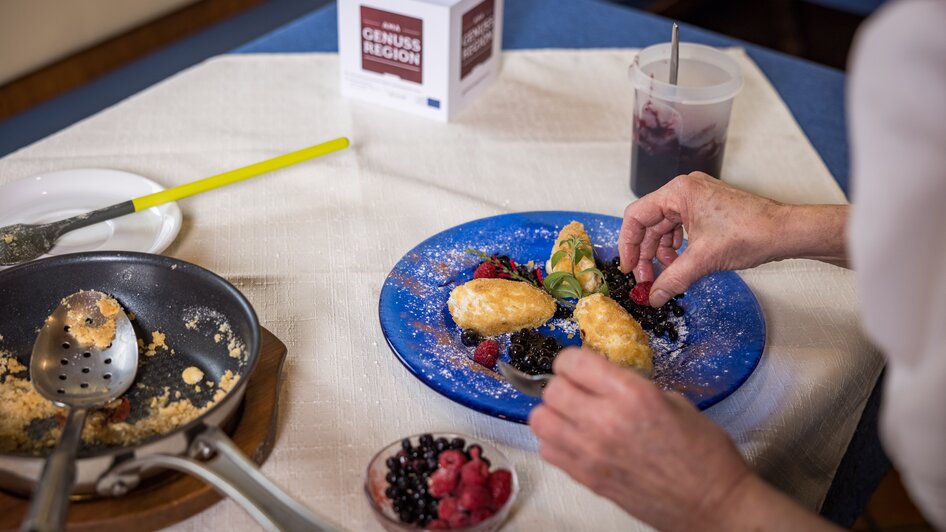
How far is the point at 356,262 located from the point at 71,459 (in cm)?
59

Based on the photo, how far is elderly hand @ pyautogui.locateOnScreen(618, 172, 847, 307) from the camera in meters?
1.12

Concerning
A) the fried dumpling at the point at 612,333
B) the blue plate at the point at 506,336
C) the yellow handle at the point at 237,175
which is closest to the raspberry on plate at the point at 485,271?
the blue plate at the point at 506,336

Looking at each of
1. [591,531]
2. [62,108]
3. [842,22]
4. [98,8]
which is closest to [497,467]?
[591,531]

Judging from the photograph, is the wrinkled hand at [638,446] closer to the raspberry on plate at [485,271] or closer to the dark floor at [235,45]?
the raspberry on plate at [485,271]

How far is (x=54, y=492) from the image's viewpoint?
727mm

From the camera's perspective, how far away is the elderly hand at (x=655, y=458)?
0.78 meters

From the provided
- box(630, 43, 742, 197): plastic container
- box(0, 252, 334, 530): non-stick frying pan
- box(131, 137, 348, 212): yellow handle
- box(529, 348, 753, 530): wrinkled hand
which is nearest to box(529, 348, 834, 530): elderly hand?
box(529, 348, 753, 530): wrinkled hand

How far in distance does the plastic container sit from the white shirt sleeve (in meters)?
0.74

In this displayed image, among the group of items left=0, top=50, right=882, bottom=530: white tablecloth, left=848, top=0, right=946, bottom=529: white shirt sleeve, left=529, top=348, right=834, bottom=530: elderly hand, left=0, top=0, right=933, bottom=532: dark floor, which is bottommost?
left=0, top=0, right=933, bottom=532: dark floor

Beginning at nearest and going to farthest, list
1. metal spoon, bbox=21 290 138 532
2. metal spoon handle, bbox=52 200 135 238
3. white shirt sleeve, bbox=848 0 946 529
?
1. white shirt sleeve, bbox=848 0 946 529
2. metal spoon, bbox=21 290 138 532
3. metal spoon handle, bbox=52 200 135 238

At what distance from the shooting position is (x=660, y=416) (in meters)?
0.79

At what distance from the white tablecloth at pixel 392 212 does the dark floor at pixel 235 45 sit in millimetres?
680

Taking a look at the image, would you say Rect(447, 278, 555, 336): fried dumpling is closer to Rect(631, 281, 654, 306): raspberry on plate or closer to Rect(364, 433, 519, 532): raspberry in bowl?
Rect(631, 281, 654, 306): raspberry on plate

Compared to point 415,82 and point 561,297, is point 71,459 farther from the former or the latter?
point 415,82
